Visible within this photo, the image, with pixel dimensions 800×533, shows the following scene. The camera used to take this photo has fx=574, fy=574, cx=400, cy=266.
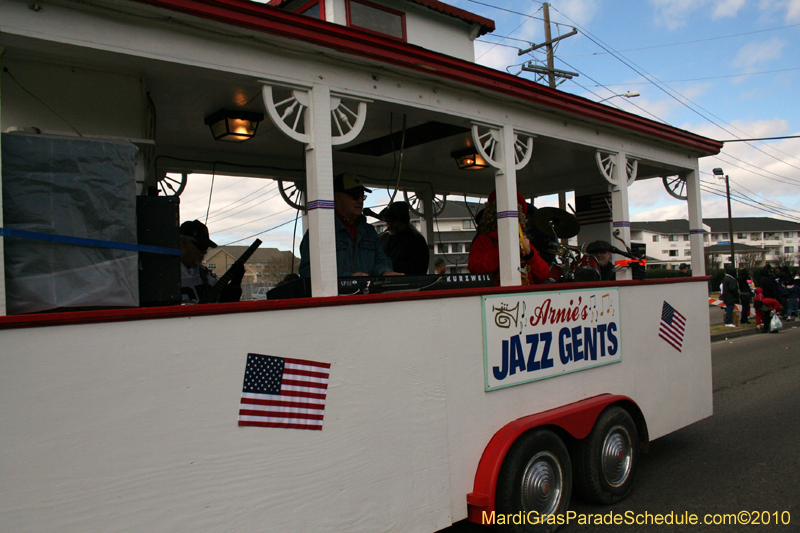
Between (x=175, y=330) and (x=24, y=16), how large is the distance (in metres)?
1.48

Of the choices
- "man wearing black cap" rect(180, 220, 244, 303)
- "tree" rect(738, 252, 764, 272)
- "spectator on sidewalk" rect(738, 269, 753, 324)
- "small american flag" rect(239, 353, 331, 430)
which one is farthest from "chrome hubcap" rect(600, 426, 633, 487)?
"tree" rect(738, 252, 764, 272)

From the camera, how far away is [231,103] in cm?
398

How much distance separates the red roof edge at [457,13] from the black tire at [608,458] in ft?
25.1

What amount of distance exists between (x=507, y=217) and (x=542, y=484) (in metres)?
1.88

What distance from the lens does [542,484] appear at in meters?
3.72

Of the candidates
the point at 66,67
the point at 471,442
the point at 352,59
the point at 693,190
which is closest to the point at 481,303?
the point at 471,442

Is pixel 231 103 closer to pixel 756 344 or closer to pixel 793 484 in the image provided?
pixel 793 484

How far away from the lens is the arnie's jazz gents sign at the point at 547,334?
3674 millimetres

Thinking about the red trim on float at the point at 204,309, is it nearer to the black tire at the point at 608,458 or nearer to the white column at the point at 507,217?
the white column at the point at 507,217

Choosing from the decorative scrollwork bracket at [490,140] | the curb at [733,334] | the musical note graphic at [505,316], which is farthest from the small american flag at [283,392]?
the curb at [733,334]

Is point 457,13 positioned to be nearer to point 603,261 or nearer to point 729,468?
point 603,261

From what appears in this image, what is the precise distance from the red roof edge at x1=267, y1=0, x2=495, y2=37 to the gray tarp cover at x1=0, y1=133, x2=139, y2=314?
323 inches

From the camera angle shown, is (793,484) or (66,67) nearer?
(66,67)

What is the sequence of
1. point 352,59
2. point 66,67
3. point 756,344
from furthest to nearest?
point 756,344, point 352,59, point 66,67
